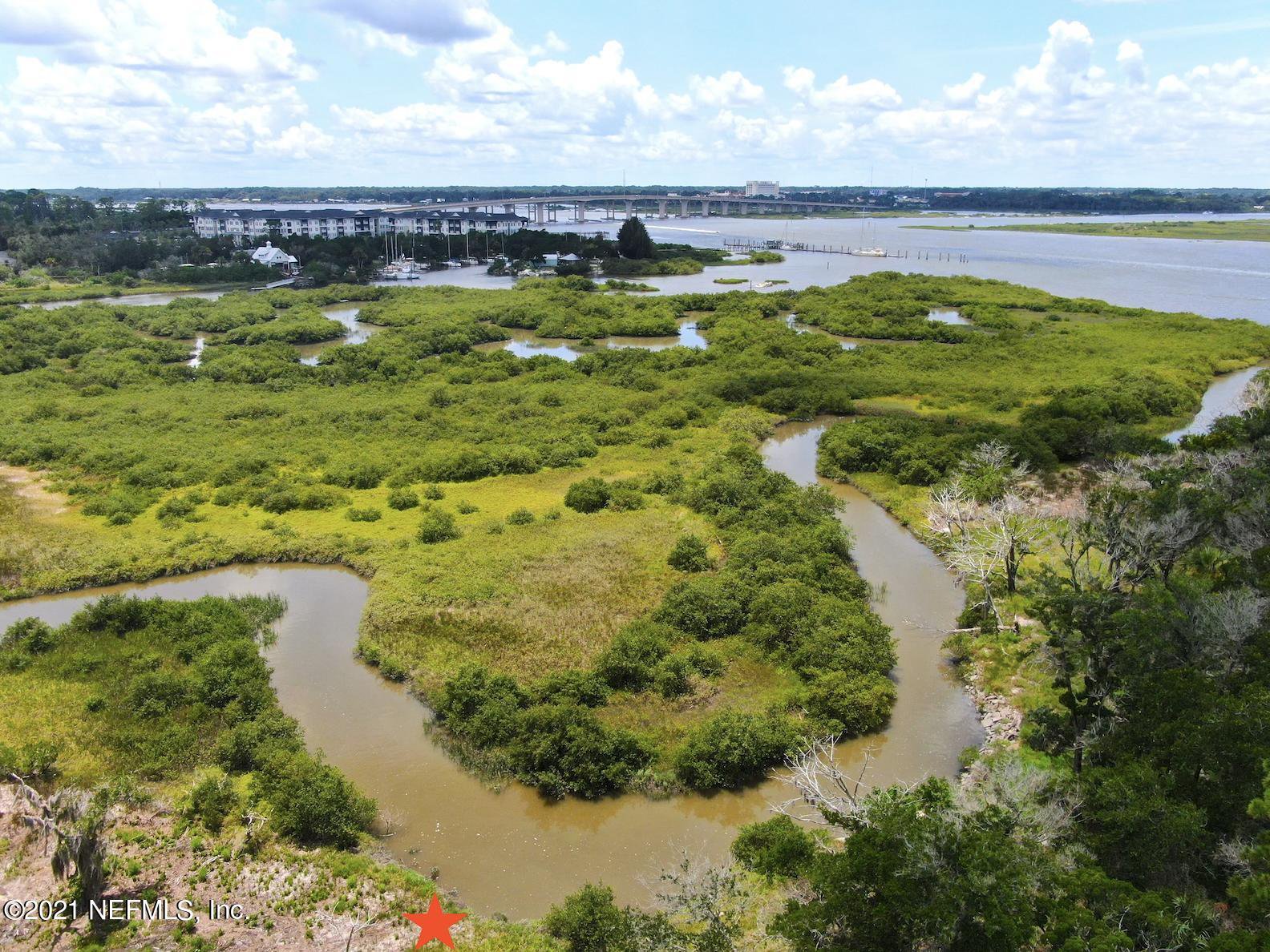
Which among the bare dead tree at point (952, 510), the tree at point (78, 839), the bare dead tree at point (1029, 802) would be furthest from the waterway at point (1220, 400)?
the tree at point (78, 839)

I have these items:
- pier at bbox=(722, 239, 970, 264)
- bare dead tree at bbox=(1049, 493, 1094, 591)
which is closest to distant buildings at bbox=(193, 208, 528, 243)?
pier at bbox=(722, 239, 970, 264)

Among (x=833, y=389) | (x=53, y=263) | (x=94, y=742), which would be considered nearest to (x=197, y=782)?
(x=94, y=742)

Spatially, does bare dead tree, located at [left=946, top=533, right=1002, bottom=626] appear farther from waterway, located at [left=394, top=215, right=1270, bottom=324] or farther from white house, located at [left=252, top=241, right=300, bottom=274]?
white house, located at [left=252, top=241, right=300, bottom=274]

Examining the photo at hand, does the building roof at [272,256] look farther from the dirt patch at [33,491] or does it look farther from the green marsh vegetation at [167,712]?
the green marsh vegetation at [167,712]

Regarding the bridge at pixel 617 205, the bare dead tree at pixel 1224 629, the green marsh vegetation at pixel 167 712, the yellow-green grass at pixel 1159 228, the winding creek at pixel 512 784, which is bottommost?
the winding creek at pixel 512 784

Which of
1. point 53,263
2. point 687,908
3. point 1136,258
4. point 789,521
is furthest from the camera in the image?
point 1136,258

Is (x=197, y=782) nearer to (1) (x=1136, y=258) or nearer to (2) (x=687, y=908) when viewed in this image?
(2) (x=687, y=908)

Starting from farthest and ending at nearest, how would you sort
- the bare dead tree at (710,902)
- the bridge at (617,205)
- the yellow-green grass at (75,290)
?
1. the bridge at (617,205)
2. the yellow-green grass at (75,290)
3. the bare dead tree at (710,902)
